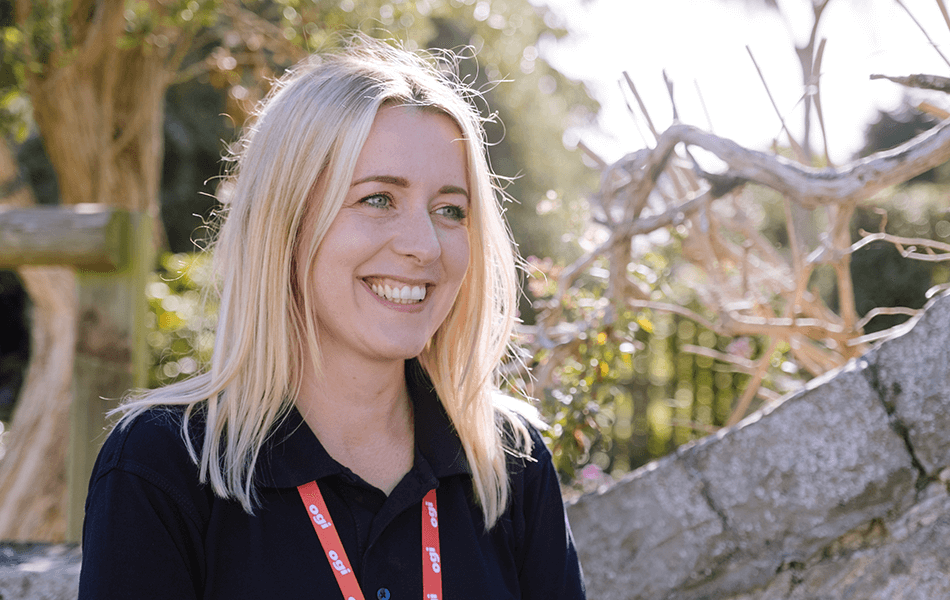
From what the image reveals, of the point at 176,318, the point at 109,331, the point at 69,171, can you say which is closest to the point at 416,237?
the point at 109,331

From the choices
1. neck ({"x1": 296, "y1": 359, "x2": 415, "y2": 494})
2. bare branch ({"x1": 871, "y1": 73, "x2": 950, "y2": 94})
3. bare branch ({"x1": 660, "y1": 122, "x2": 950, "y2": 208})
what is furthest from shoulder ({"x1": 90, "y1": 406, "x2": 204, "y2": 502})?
bare branch ({"x1": 871, "y1": 73, "x2": 950, "y2": 94})

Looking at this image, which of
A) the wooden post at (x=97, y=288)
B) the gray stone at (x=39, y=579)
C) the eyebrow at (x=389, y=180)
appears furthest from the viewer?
the wooden post at (x=97, y=288)

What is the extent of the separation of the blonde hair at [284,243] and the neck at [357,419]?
0.06 metres

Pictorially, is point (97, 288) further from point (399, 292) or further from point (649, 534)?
point (649, 534)

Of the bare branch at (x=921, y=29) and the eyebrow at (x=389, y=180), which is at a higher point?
the bare branch at (x=921, y=29)

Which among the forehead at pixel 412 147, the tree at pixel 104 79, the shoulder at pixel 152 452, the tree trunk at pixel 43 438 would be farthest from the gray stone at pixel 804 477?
the tree trunk at pixel 43 438

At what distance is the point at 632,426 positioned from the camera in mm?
6133

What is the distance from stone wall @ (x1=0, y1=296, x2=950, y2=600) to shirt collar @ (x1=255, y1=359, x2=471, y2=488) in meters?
0.62

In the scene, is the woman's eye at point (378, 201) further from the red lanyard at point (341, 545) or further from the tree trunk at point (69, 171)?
the tree trunk at point (69, 171)

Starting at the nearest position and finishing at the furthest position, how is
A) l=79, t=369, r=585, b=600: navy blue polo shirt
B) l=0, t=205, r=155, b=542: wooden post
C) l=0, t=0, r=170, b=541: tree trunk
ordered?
l=79, t=369, r=585, b=600: navy blue polo shirt → l=0, t=205, r=155, b=542: wooden post → l=0, t=0, r=170, b=541: tree trunk

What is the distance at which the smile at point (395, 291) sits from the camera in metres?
1.54

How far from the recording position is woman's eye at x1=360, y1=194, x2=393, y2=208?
152cm

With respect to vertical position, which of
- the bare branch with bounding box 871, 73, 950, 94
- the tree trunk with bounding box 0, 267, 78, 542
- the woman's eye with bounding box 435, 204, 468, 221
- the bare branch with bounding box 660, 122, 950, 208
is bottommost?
the tree trunk with bounding box 0, 267, 78, 542

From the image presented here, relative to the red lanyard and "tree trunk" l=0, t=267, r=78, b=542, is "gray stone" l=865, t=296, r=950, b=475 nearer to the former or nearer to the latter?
the red lanyard
